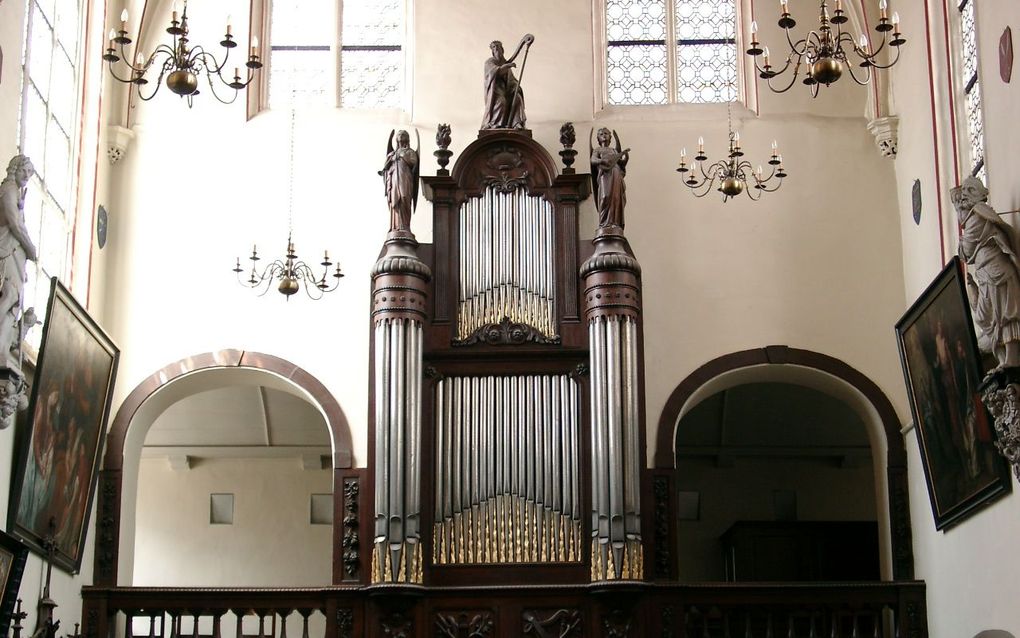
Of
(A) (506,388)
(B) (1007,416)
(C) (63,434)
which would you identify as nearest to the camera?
(B) (1007,416)

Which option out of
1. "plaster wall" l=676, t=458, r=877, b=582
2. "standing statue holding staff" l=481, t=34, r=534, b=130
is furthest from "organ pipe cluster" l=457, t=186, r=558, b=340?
"plaster wall" l=676, t=458, r=877, b=582

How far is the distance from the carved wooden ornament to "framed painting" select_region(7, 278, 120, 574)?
27.4ft

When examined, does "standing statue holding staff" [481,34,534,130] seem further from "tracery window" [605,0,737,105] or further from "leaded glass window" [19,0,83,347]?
"leaded glass window" [19,0,83,347]

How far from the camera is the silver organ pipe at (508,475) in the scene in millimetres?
16578

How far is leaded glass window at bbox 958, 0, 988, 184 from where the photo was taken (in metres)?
A: 15.2

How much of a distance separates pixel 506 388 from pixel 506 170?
2.45 m

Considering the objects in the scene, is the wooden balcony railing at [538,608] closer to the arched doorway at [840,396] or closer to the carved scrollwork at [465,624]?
the carved scrollwork at [465,624]

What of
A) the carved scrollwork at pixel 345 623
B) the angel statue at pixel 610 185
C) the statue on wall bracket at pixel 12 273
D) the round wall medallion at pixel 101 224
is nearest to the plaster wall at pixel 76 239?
the round wall medallion at pixel 101 224

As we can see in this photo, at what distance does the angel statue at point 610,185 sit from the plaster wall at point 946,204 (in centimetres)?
309

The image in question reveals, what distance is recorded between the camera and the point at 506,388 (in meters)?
17.0

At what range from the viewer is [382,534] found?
16.3 m

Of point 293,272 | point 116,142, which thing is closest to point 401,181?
point 293,272

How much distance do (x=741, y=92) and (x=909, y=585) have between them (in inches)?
234

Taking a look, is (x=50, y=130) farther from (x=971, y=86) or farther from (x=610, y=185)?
(x=971, y=86)
